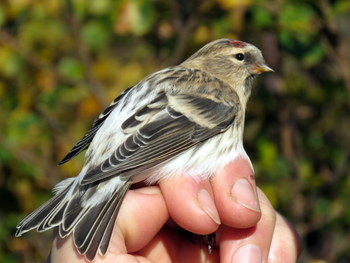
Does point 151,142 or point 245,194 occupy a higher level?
point 151,142

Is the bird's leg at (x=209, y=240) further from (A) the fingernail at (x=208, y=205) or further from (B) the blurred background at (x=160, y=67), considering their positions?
(B) the blurred background at (x=160, y=67)

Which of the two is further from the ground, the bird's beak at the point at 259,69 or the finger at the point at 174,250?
the bird's beak at the point at 259,69

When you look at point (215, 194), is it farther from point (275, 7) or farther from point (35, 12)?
point (35, 12)

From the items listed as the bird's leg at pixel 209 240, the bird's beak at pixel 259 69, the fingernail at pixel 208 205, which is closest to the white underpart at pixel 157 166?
the fingernail at pixel 208 205

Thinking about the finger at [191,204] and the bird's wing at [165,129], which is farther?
the bird's wing at [165,129]

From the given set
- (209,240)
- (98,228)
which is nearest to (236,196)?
(209,240)

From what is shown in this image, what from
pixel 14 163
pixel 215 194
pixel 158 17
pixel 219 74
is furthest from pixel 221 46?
pixel 14 163

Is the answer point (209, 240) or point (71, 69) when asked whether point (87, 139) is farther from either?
point (71, 69)
